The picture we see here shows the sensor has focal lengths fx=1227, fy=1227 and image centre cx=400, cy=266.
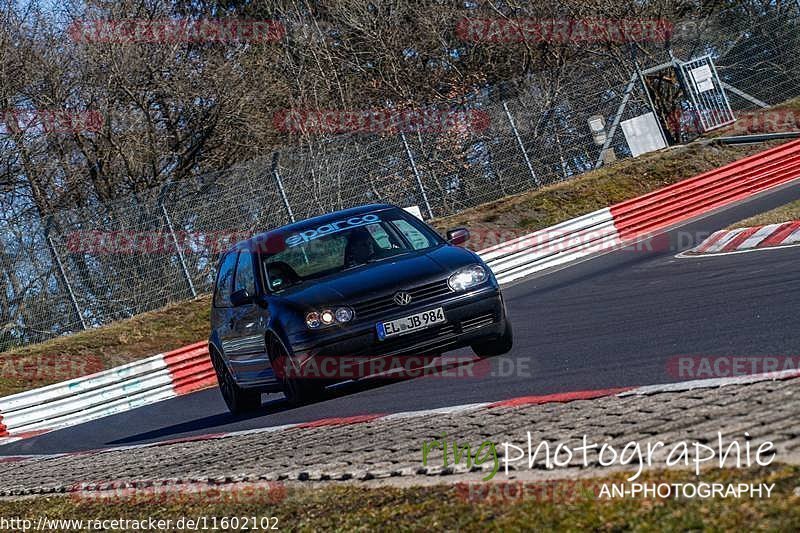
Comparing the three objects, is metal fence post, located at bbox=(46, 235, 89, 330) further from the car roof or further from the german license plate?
the german license plate

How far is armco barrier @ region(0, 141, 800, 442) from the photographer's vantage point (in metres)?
17.6

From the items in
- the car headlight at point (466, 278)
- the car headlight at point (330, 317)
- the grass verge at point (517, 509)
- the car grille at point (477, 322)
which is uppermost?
the car headlight at point (330, 317)

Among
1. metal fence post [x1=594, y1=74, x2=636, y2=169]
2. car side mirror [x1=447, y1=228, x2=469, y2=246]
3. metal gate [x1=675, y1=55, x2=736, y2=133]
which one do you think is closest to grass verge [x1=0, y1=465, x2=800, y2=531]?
car side mirror [x1=447, y1=228, x2=469, y2=246]

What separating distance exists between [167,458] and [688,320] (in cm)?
429

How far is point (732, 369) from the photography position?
23.1ft

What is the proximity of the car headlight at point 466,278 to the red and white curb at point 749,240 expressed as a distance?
201 inches

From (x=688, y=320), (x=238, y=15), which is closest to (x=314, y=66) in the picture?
(x=238, y=15)

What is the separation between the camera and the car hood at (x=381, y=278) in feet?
31.6

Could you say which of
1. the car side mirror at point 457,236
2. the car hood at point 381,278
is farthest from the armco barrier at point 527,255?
the car hood at point 381,278

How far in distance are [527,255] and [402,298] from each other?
10.7 m

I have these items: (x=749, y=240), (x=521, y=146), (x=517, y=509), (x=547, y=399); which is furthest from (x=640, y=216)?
(x=517, y=509)

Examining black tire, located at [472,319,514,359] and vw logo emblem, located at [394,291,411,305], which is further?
black tire, located at [472,319,514,359]

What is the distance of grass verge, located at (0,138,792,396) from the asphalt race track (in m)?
6.15

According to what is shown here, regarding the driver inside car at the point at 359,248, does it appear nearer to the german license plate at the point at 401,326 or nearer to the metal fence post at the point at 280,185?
the german license plate at the point at 401,326
